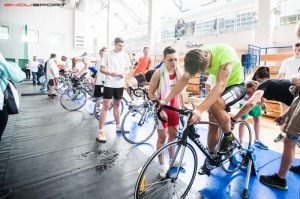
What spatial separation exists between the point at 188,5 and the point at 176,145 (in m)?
16.0

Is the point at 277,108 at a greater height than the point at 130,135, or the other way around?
the point at 277,108

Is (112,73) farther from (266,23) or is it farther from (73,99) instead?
(266,23)

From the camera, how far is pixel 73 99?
587 cm

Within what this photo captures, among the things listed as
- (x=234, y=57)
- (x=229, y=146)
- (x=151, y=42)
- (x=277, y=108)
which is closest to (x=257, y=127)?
(x=229, y=146)

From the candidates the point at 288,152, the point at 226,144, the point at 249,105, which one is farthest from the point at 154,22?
the point at 288,152

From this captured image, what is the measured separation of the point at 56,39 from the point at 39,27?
158 cm

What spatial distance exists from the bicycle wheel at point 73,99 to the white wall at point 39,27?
1284cm

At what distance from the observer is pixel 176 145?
175 cm

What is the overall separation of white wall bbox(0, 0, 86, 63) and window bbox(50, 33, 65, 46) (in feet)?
0.85

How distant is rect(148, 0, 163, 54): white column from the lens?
13.1 meters

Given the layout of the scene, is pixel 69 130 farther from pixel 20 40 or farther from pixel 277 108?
pixel 20 40

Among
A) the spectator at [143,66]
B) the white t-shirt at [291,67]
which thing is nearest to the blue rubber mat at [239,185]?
the white t-shirt at [291,67]

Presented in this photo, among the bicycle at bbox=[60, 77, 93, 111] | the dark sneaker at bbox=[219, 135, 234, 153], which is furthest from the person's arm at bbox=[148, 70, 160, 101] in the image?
the bicycle at bbox=[60, 77, 93, 111]

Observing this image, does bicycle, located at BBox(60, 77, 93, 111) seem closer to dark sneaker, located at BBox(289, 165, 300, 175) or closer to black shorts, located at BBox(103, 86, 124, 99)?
black shorts, located at BBox(103, 86, 124, 99)
